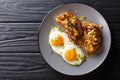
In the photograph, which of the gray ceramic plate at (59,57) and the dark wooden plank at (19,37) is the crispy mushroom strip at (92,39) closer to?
the gray ceramic plate at (59,57)

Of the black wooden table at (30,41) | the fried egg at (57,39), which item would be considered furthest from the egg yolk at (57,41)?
the black wooden table at (30,41)

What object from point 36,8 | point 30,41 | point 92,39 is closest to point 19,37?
point 30,41

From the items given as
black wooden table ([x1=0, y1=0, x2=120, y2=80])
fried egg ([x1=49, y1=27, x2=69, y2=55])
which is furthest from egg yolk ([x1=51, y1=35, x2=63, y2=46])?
black wooden table ([x1=0, y1=0, x2=120, y2=80])

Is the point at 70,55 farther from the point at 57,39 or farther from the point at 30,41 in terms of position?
the point at 30,41

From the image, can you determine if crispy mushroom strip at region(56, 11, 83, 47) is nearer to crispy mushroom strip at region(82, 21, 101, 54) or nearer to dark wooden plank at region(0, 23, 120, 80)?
crispy mushroom strip at region(82, 21, 101, 54)

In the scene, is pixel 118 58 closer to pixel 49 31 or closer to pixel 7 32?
pixel 49 31

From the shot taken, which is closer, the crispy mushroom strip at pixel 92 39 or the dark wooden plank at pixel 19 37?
the crispy mushroom strip at pixel 92 39
